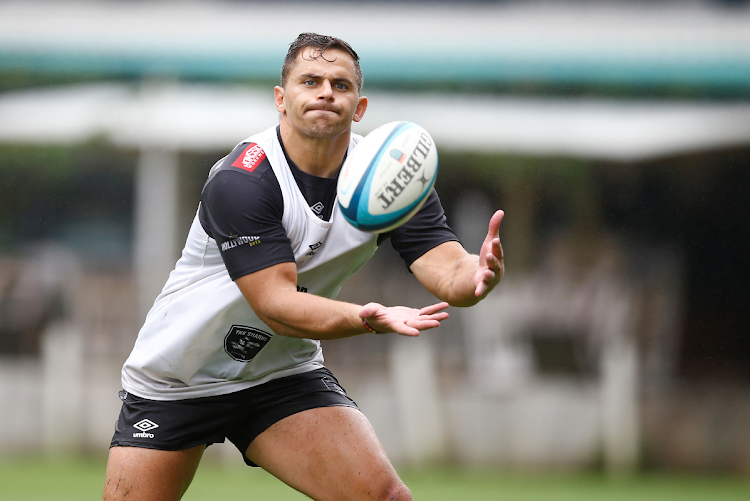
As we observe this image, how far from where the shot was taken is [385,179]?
328 centimetres

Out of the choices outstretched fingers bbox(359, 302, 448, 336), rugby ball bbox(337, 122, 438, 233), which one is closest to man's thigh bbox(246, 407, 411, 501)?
outstretched fingers bbox(359, 302, 448, 336)

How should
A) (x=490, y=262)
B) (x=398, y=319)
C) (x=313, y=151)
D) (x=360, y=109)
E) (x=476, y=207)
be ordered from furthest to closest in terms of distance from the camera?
(x=476, y=207) < (x=360, y=109) < (x=313, y=151) < (x=490, y=262) < (x=398, y=319)

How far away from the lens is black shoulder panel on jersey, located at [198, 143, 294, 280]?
3248 millimetres

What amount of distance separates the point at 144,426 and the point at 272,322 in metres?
0.78

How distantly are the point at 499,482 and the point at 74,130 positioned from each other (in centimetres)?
597

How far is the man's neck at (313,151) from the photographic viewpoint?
354 centimetres

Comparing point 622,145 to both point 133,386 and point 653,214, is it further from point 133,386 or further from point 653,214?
point 133,386

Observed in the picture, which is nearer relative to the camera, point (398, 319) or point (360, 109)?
point (398, 319)

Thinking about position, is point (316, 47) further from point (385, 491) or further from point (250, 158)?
point (385, 491)

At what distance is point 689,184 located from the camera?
31.4 ft

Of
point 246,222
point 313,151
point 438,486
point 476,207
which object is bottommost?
point 438,486

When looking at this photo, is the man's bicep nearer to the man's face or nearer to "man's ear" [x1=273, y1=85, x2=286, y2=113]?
the man's face

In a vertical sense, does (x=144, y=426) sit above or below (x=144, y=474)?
above

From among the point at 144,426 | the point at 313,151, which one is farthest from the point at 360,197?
the point at 144,426
